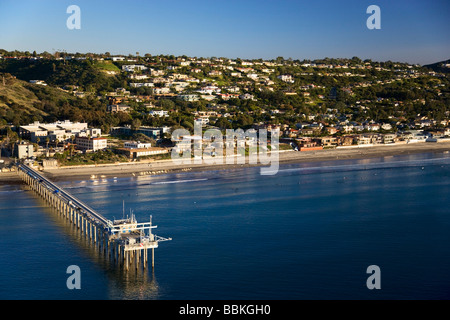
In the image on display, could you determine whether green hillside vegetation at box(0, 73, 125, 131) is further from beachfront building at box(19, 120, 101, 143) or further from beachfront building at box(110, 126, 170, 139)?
beachfront building at box(19, 120, 101, 143)

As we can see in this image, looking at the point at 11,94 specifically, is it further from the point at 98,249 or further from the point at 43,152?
the point at 98,249

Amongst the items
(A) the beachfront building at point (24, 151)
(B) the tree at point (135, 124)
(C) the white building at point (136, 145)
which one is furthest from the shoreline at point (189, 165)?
(B) the tree at point (135, 124)

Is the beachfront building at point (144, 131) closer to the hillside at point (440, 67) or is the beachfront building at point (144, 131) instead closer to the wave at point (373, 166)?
the wave at point (373, 166)

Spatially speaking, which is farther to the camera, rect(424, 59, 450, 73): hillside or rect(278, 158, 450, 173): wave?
rect(424, 59, 450, 73): hillside

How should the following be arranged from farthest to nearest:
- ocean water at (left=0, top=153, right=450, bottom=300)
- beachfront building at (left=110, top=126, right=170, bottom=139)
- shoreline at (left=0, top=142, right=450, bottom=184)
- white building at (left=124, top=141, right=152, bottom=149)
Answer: beachfront building at (left=110, top=126, right=170, bottom=139), white building at (left=124, top=141, right=152, bottom=149), shoreline at (left=0, top=142, right=450, bottom=184), ocean water at (left=0, top=153, right=450, bottom=300)

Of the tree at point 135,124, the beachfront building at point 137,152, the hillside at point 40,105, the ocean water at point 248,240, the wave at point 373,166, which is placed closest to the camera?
the ocean water at point 248,240

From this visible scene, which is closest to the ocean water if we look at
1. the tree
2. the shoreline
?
the shoreline

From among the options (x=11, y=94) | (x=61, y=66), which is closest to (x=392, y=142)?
(x=11, y=94)
